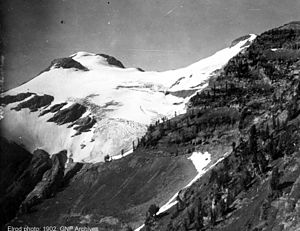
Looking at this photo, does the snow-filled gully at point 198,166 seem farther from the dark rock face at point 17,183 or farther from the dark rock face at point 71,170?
the dark rock face at point 17,183

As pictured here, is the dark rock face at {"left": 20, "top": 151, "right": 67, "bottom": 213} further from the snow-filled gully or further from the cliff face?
the snow-filled gully

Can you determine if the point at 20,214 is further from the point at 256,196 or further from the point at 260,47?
the point at 260,47

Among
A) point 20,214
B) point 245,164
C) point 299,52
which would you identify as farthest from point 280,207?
point 299,52

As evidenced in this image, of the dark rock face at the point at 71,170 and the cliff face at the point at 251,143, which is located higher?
the cliff face at the point at 251,143

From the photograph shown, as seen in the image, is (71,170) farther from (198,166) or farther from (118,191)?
(198,166)

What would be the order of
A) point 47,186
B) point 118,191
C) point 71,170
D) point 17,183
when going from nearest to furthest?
point 118,191
point 47,186
point 71,170
point 17,183

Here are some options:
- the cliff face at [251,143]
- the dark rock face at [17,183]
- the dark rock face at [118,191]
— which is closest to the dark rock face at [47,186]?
the dark rock face at [17,183]

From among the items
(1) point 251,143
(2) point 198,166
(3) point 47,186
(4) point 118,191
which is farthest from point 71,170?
(1) point 251,143

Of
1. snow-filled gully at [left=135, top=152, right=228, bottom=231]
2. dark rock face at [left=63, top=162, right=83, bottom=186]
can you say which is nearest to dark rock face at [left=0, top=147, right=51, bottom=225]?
dark rock face at [left=63, top=162, right=83, bottom=186]
